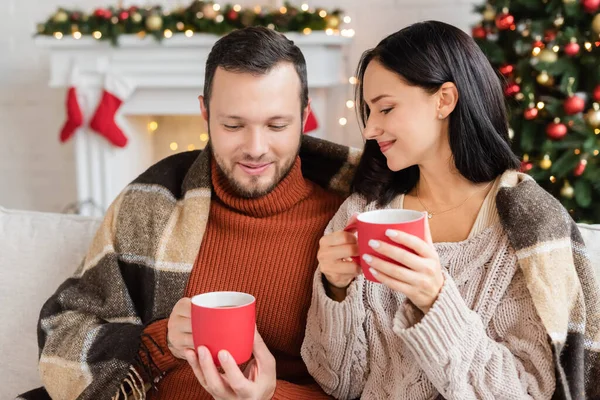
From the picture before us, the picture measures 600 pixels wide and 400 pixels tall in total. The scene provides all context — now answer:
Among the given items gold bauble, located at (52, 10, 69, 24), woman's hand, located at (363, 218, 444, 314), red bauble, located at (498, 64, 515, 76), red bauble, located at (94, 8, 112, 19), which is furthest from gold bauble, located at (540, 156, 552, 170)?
gold bauble, located at (52, 10, 69, 24)

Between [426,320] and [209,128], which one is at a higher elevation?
[209,128]

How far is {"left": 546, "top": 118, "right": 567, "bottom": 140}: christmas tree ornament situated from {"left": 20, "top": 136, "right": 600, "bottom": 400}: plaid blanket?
1080 millimetres

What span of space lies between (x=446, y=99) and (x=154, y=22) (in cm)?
212

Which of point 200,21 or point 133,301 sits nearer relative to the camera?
point 133,301

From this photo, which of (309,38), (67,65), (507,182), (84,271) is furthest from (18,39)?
(507,182)

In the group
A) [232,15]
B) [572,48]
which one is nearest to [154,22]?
[232,15]

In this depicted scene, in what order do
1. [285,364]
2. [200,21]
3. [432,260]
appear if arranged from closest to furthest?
[432,260]
[285,364]
[200,21]

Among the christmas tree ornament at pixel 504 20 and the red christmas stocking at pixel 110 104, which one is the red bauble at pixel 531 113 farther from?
the red christmas stocking at pixel 110 104

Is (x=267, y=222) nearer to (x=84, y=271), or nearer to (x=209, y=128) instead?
(x=209, y=128)

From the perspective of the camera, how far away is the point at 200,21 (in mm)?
3010

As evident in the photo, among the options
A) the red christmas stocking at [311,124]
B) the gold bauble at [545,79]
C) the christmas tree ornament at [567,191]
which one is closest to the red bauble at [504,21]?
the gold bauble at [545,79]

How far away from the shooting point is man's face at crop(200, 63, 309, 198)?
1.39 metres

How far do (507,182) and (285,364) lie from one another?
0.61 m

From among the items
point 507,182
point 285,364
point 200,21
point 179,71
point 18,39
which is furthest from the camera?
point 18,39
